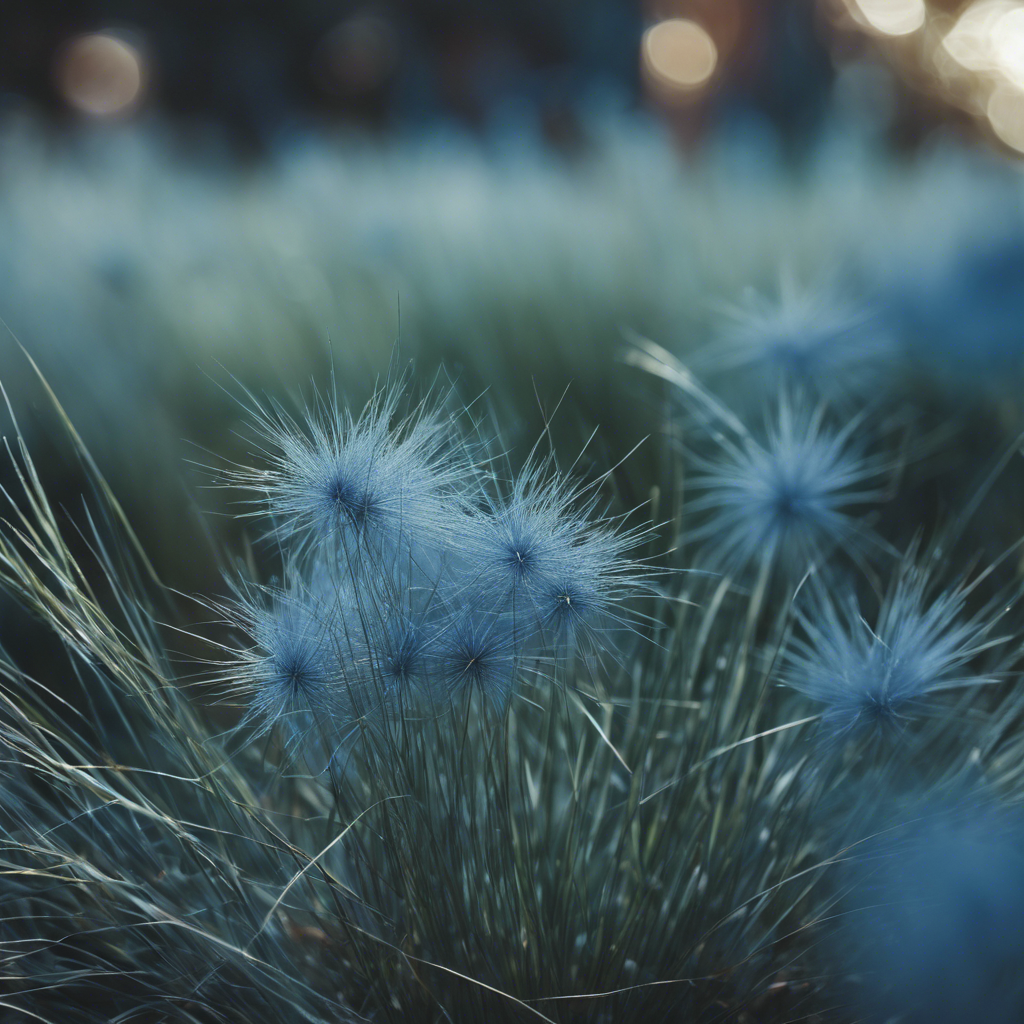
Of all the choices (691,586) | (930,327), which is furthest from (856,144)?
(691,586)

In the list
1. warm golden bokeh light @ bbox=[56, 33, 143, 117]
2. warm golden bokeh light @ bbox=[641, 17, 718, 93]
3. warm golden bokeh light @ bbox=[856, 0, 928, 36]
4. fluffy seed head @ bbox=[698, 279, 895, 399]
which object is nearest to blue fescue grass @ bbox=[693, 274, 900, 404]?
fluffy seed head @ bbox=[698, 279, 895, 399]

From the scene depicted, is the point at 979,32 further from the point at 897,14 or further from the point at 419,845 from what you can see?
the point at 419,845

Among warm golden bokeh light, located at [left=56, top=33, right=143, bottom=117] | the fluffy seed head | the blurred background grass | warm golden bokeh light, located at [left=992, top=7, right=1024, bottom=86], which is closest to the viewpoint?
the fluffy seed head

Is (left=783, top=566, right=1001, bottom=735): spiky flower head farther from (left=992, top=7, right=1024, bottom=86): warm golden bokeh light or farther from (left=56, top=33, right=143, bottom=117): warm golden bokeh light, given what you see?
(left=56, top=33, right=143, bottom=117): warm golden bokeh light

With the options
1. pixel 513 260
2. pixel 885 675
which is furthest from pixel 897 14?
pixel 885 675

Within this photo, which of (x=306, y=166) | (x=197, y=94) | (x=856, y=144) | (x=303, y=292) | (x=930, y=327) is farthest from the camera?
(x=197, y=94)

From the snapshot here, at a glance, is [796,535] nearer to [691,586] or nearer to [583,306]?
[691,586]

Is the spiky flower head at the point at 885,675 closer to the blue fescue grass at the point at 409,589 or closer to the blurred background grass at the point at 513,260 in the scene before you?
the blue fescue grass at the point at 409,589
